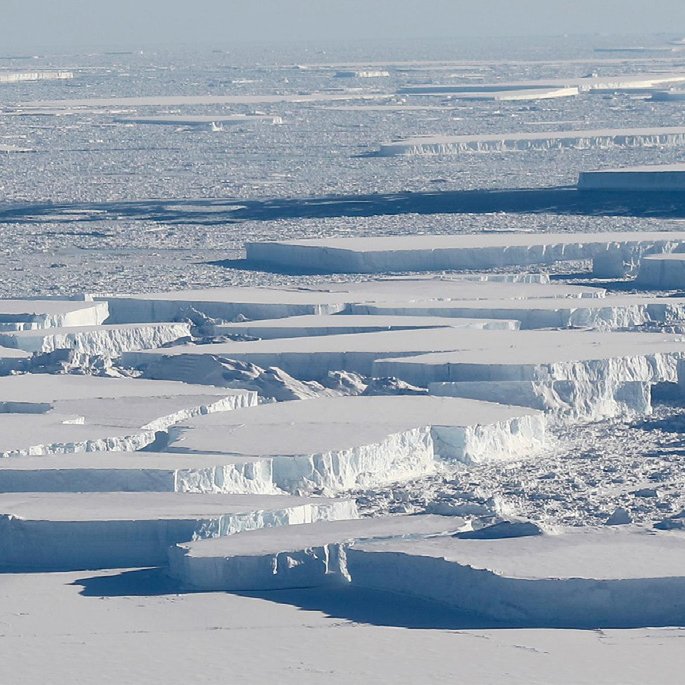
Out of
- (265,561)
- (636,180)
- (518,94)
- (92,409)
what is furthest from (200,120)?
(265,561)

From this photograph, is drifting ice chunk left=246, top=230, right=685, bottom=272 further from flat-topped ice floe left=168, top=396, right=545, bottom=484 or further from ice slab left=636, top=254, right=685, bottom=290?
flat-topped ice floe left=168, top=396, right=545, bottom=484

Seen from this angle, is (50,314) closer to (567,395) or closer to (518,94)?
(567,395)

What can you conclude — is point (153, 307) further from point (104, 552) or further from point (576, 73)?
point (576, 73)

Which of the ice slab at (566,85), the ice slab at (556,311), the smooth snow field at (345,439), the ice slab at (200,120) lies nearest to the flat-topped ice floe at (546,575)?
the smooth snow field at (345,439)

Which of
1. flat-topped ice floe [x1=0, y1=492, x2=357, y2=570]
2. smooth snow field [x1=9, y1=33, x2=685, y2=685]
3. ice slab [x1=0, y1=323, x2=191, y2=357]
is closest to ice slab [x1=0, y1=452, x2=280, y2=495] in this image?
smooth snow field [x1=9, y1=33, x2=685, y2=685]

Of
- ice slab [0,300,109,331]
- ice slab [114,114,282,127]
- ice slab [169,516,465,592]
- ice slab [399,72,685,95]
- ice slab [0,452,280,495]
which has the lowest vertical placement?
ice slab [169,516,465,592]

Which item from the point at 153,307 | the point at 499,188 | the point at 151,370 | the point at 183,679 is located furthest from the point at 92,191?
the point at 183,679
